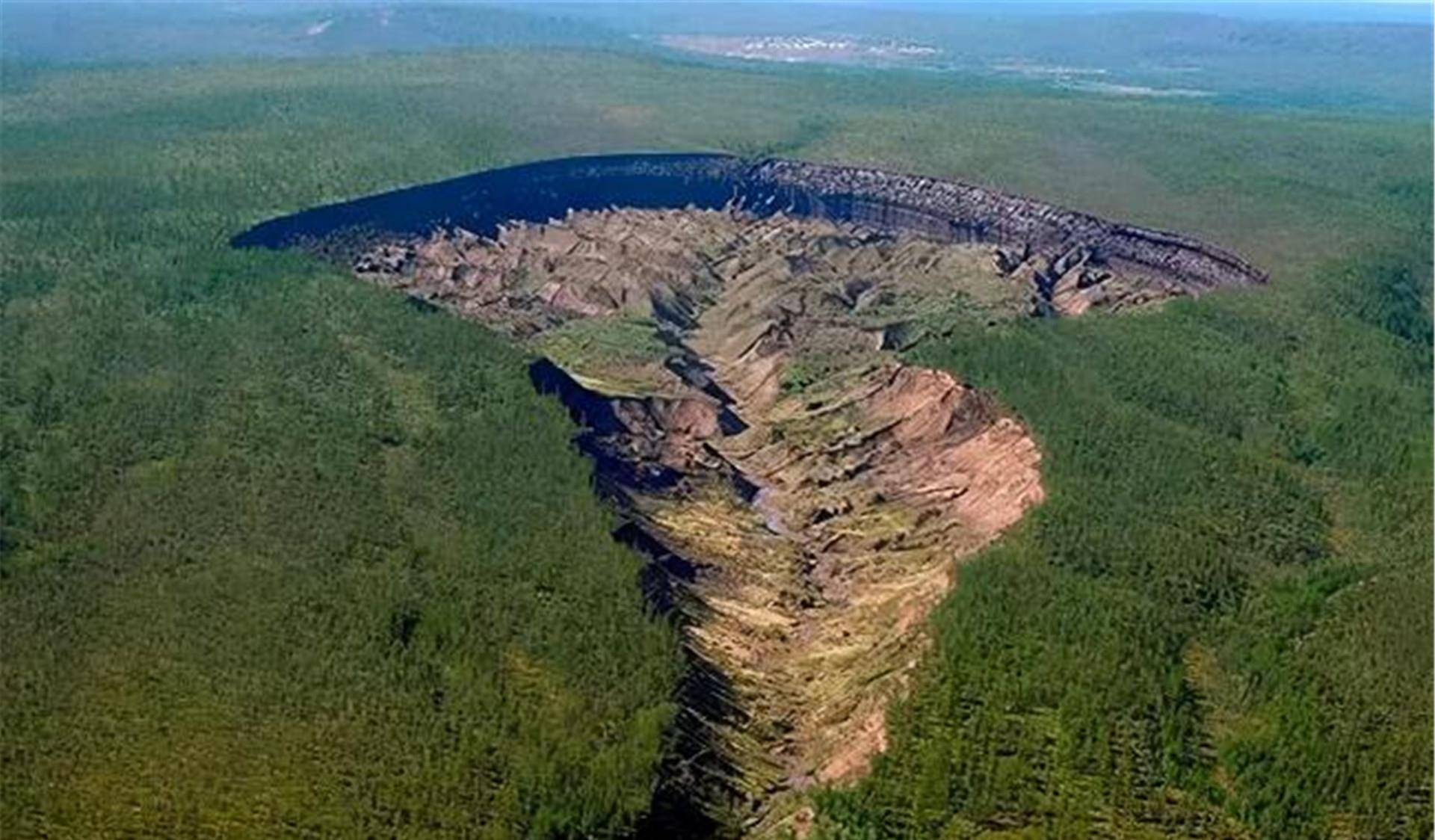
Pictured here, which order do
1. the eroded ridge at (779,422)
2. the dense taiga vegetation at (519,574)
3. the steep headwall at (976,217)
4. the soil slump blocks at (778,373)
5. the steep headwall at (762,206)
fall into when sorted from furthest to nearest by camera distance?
the steep headwall at (976,217), the steep headwall at (762,206), the soil slump blocks at (778,373), the eroded ridge at (779,422), the dense taiga vegetation at (519,574)

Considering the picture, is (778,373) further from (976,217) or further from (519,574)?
(976,217)

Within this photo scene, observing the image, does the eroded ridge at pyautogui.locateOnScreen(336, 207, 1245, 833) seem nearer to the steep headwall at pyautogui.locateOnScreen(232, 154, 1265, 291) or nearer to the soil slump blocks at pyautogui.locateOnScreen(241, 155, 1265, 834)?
the soil slump blocks at pyautogui.locateOnScreen(241, 155, 1265, 834)

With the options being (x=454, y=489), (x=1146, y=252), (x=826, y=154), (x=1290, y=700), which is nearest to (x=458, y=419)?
(x=454, y=489)

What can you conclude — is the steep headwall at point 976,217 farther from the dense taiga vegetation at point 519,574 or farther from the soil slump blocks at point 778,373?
the dense taiga vegetation at point 519,574

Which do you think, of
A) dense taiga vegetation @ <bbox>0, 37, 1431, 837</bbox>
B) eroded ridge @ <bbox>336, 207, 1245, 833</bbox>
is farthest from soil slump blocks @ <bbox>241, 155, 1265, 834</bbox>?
dense taiga vegetation @ <bbox>0, 37, 1431, 837</bbox>

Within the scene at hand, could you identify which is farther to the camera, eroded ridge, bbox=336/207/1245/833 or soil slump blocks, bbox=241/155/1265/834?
soil slump blocks, bbox=241/155/1265/834

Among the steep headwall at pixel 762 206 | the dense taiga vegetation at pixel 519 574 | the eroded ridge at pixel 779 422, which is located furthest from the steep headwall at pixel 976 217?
the dense taiga vegetation at pixel 519 574
